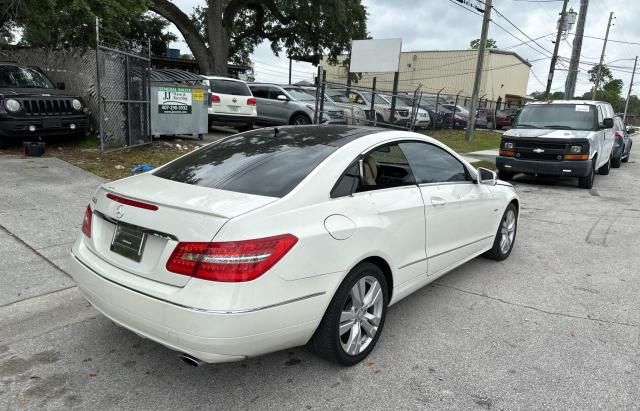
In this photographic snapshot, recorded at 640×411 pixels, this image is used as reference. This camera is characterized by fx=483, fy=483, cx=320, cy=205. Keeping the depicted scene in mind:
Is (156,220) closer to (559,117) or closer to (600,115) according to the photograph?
(559,117)

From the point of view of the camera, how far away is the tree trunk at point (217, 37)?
80.1 feet

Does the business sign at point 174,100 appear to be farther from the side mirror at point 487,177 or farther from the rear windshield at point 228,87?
the side mirror at point 487,177

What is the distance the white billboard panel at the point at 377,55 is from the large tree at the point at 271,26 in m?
5.64

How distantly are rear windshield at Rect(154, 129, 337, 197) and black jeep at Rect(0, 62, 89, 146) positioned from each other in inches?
278

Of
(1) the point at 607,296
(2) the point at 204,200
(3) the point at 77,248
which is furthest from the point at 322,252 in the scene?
(1) the point at 607,296

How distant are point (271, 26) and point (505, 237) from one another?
2871cm

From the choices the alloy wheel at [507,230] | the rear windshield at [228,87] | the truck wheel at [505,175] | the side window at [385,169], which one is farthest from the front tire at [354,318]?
the rear windshield at [228,87]

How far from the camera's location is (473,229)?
4520 millimetres

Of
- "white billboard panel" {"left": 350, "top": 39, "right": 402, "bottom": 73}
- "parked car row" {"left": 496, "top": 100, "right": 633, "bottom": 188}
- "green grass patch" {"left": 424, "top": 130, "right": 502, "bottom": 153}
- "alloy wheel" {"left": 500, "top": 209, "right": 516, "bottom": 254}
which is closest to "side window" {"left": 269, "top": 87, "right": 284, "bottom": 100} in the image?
"white billboard panel" {"left": 350, "top": 39, "right": 402, "bottom": 73}

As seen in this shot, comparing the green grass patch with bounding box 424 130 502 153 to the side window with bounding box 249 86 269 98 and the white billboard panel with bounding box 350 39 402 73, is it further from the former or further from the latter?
the side window with bounding box 249 86 269 98

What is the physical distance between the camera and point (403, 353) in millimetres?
3369

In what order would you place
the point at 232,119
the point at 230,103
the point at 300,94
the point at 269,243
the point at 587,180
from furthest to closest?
the point at 300,94 < the point at 232,119 < the point at 230,103 < the point at 587,180 < the point at 269,243

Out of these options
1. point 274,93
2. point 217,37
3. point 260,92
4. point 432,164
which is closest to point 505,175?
point 274,93

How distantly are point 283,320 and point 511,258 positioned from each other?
3872 mm
